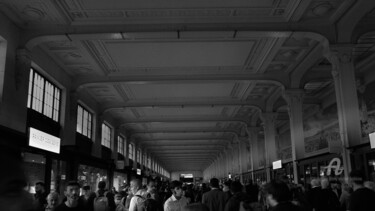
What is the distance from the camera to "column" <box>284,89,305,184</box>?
52.2ft

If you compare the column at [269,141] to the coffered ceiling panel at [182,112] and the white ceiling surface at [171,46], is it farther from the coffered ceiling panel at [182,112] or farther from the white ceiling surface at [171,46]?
the coffered ceiling panel at [182,112]

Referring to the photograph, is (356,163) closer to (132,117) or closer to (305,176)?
(305,176)

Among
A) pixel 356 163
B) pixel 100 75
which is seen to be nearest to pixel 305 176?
pixel 356 163

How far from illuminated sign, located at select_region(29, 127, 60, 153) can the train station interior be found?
66 mm

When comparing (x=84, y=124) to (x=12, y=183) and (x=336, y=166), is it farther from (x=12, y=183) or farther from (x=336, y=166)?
(x=12, y=183)

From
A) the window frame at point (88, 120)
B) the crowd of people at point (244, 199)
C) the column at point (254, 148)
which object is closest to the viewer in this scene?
the crowd of people at point (244, 199)

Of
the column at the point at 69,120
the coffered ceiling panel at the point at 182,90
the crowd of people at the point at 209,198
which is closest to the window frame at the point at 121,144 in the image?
the coffered ceiling panel at the point at 182,90

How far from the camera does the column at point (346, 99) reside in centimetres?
1092

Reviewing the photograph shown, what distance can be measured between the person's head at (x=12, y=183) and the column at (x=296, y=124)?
614 inches

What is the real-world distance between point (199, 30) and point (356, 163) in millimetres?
5842

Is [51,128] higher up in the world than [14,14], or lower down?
lower down

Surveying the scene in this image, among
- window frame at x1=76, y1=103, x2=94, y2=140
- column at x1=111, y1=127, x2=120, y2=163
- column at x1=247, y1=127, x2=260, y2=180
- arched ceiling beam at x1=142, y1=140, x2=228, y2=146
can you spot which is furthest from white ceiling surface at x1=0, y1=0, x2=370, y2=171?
arched ceiling beam at x1=142, y1=140, x2=228, y2=146

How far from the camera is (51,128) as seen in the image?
551 inches

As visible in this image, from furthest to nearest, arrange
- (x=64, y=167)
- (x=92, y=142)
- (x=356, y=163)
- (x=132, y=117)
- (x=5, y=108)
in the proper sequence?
1. (x=132, y=117)
2. (x=92, y=142)
3. (x=64, y=167)
4. (x=356, y=163)
5. (x=5, y=108)
